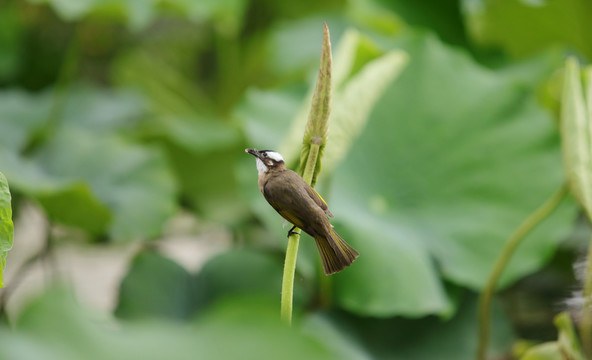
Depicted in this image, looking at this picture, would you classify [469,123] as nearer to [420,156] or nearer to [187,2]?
[420,156]

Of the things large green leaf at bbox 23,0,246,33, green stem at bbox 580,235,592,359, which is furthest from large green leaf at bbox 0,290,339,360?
large green leaf at bbox 23,0,246,33

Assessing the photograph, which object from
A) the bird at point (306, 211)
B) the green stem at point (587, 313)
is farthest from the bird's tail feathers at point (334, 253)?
the green stem at point (587, 313)

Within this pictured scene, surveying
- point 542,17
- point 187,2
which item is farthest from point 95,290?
point 542,17

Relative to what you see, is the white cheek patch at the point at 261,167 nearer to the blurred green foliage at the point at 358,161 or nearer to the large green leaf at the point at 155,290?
the blurred green foliage at the point at 358,161

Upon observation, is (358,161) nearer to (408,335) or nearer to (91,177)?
(408,335)

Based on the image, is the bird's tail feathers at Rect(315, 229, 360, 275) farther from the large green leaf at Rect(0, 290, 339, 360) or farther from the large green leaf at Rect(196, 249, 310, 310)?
the large green leaf at Rect(196, 249, 310, 310)

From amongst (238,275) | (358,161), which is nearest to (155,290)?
(238,275)
